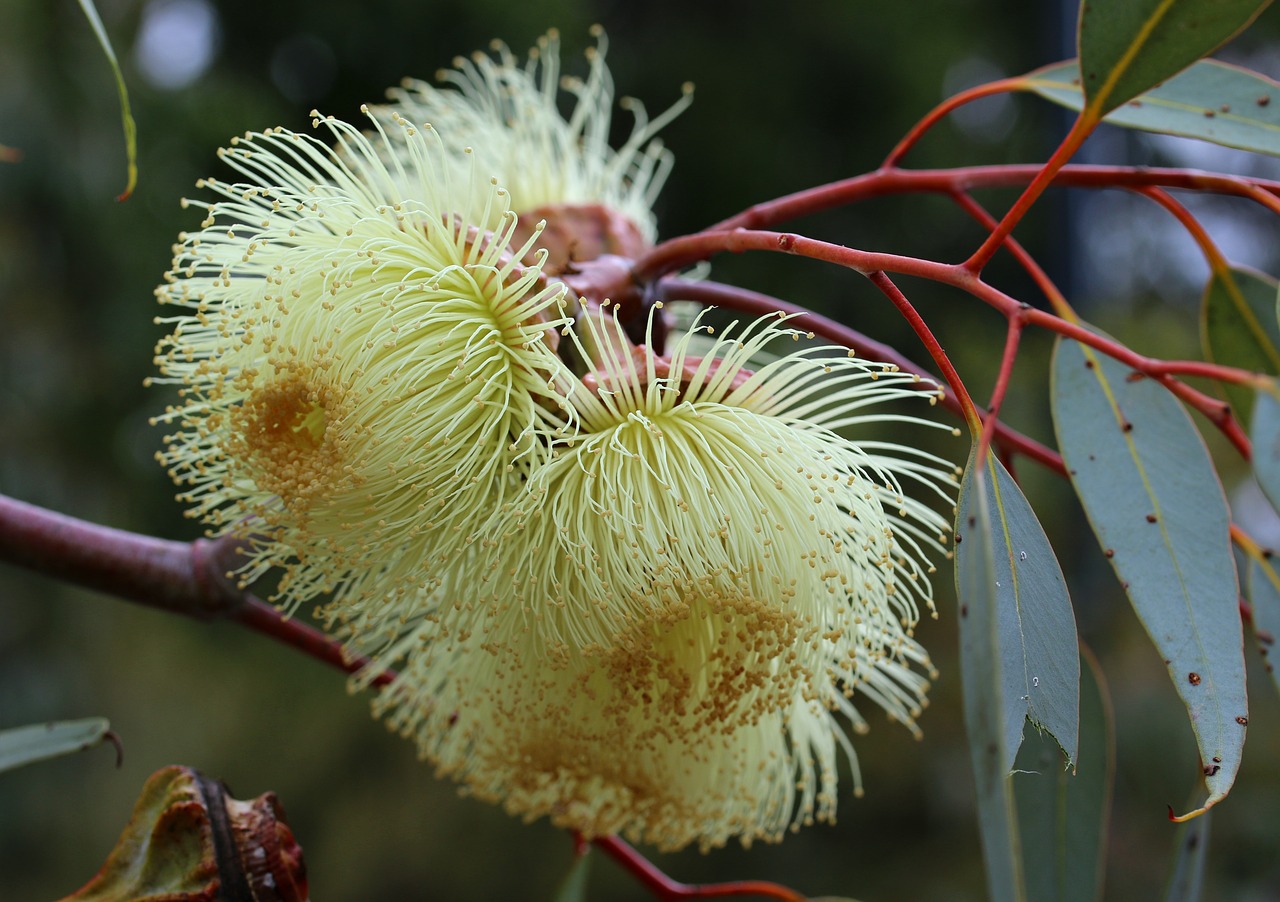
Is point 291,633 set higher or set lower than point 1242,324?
lower

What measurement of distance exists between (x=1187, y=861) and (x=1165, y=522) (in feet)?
0.69

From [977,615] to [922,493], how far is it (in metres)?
2.33

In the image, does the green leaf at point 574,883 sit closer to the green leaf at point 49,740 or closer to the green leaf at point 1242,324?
the green leaf at point 49,740

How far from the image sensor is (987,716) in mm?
345

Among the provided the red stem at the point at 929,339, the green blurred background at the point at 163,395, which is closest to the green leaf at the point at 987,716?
the red stem at the point at 929,339

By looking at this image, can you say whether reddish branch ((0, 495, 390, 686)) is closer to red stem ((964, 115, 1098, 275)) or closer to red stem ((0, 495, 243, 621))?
red stem ((0, 495, 243, 621))

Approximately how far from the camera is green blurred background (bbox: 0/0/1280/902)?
1.94 m

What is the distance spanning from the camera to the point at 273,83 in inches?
84.3

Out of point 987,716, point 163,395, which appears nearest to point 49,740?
point 987,716

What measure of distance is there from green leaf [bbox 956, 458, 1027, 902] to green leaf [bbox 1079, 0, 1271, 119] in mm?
216

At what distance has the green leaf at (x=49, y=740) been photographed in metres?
0.62

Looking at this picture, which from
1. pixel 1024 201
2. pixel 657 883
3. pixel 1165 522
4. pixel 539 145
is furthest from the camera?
pixel 539 145

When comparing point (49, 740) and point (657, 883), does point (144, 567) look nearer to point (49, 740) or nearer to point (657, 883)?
point (49, 740)

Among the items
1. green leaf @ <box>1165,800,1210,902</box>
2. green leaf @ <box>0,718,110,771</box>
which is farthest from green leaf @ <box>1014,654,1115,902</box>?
green leaf @ <box>0,718,110,771</box>
